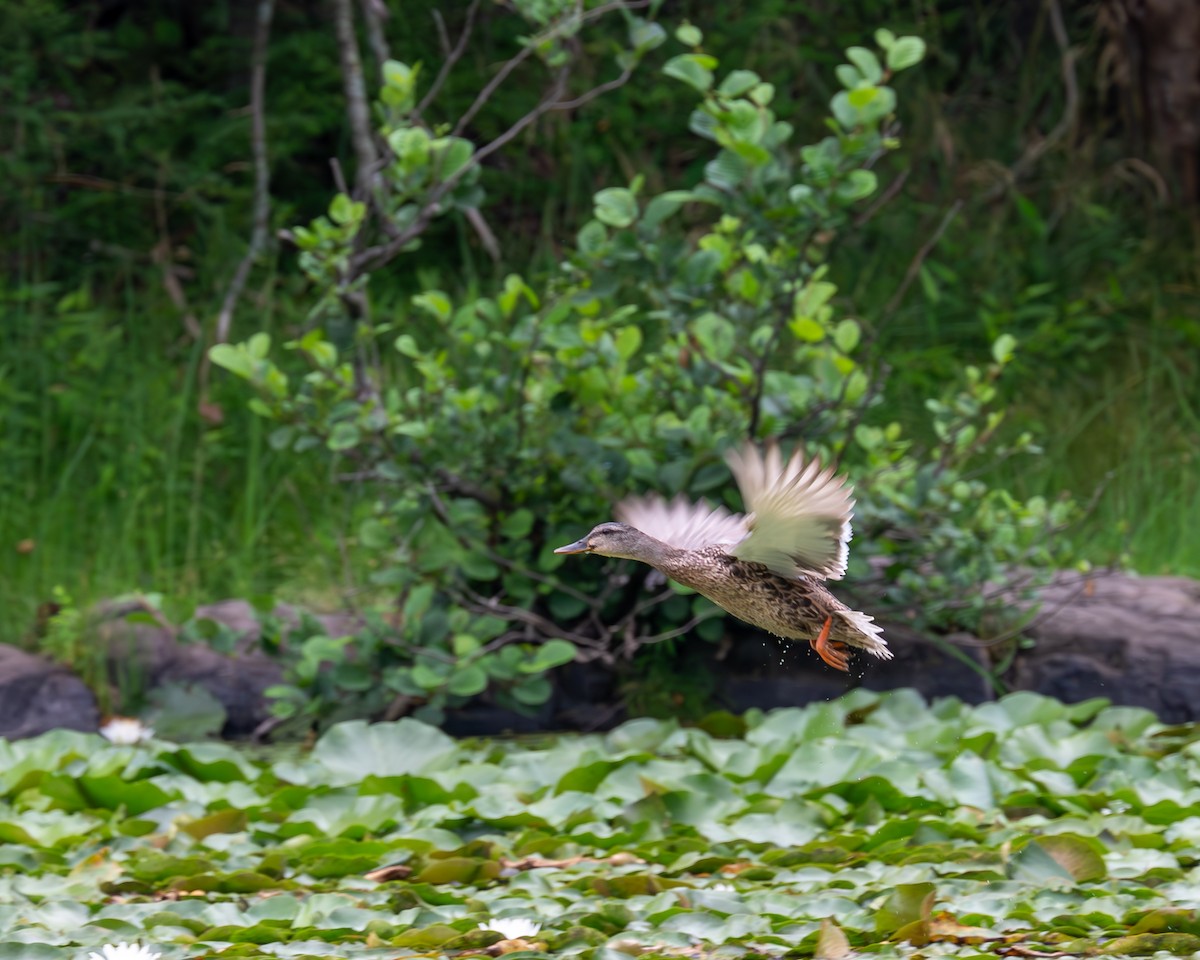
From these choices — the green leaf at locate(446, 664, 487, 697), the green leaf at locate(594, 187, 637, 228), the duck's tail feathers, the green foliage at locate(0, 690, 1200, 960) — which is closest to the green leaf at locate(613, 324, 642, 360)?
the green leaf at locate(594, 187, 637, 228)

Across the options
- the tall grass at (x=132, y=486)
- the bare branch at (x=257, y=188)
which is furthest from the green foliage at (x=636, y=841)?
the bare branch at (x=257, y=188)

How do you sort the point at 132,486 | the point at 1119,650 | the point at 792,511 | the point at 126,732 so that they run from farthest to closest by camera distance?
1. the point at 132,486
2. the point at 1119,650
3. the point at 126,732
4. the point at 792,511

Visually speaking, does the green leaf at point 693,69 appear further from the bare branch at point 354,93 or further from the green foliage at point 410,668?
the bare branch at point 354,93

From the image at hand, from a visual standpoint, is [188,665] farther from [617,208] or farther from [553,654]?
[617,208]

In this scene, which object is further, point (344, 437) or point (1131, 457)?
point (1131, 457)

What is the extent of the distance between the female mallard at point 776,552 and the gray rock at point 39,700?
7.66ft

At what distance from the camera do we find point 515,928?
270 cm

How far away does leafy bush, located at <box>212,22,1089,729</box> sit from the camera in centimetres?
454

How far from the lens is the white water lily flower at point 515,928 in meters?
2.69

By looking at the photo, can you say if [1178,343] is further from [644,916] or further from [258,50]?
[644,916]

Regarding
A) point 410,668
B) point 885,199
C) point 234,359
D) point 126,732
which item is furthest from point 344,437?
point 885,199

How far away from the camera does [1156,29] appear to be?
Answer: 26.3 feet

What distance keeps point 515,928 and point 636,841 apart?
2.26ft

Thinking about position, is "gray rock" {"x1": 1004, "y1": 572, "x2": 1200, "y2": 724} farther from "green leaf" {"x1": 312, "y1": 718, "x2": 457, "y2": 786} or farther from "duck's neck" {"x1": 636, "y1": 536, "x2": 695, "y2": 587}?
"duck's neck" {"x1": 636, "y1": 536, "x2": 695, "y2": 587}
